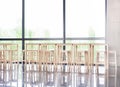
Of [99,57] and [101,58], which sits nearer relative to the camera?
[99,57]

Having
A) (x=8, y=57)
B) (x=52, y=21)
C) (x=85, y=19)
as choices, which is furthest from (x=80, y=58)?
(x=8, y=57)

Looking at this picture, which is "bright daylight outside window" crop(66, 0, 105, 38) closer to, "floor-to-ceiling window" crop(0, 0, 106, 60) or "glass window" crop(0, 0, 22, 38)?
"floor-to-ceiling window" crop(0, 0, 106, 60)

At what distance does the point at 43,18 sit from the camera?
24.0 feet

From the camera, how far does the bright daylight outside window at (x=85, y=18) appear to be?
276 inches

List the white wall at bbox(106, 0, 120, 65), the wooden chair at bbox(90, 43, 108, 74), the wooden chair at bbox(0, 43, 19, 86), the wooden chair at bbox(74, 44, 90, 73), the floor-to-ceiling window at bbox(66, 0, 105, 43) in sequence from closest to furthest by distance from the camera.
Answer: the wooden chair at bbox(90, 43, 108, 74)
the wooden chair at bbox(74, 44, 90, 73)
the white wall at bbox(106, 0, 120, 65)
the wooden chair at bbox(0, 43, 19, 86)
the floor-to-ceiling window at bbox(66, 0, 105, 43)

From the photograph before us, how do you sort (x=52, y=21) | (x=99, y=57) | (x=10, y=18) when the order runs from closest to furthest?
1. (x=99, y=57)
2. (x=52, y=21)
3. (x=10, y=18)

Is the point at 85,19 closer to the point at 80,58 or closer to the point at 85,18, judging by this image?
the point at 85,18

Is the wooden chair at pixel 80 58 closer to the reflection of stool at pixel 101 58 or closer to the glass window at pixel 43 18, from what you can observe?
the reflection of stool at pixel 101 58

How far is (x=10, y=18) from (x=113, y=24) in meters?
3.38

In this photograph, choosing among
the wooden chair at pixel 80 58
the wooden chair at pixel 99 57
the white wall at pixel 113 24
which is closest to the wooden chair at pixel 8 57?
the wooden chair at pixel 80 58

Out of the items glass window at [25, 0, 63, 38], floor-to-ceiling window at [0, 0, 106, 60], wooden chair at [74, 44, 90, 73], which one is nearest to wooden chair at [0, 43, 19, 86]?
floor-to-ceiling window at [0, 0, 106, 60]

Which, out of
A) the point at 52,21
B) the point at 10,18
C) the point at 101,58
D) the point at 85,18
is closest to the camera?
the point at 101,58

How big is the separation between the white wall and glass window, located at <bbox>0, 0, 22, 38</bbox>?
2.89 m

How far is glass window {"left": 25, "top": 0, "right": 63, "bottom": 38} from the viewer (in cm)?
722
